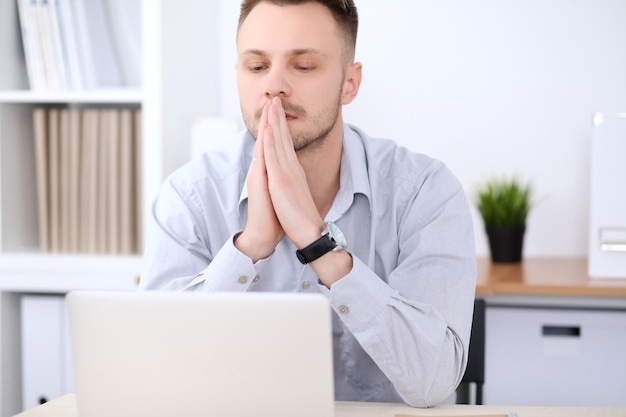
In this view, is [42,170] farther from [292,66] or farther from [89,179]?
[292,66]

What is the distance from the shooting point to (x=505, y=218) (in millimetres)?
2559

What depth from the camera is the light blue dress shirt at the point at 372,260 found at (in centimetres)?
138

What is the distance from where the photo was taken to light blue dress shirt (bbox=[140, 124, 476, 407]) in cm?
138

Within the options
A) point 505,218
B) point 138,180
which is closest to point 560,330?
point 505,218

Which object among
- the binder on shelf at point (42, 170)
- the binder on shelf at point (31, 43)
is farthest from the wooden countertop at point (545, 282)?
the binder on shelf at point (31, 43)

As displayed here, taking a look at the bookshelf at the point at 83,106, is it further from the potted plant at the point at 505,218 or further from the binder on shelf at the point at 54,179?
the potted plant at the point at 505,218

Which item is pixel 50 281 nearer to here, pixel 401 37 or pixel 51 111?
pixel 51 111

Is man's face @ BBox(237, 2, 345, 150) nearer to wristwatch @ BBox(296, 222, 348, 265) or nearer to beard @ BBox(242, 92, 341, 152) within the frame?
beard @ BBox(242, 92, 341, 152)

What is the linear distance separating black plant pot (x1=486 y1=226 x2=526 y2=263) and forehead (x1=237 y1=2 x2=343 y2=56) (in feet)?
3.70

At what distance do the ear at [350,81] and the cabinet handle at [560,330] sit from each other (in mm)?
918

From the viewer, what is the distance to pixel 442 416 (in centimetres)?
124

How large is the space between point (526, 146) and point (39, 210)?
1629mm

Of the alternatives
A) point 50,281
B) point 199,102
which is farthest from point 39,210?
point 199,102

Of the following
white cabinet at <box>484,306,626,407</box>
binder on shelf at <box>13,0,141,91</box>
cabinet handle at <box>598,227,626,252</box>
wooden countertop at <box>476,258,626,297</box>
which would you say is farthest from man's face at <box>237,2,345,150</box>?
Answer: binder on shelf at <box>13,0,141,91</box>
